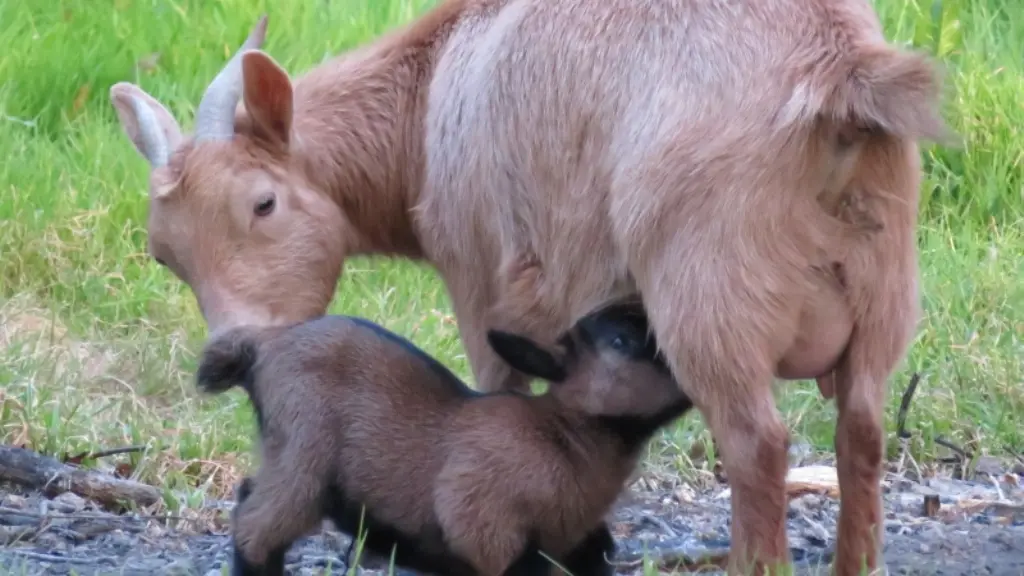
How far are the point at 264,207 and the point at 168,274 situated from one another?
2.23 meters

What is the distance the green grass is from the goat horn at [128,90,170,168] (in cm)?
104

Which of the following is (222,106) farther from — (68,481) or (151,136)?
(68,481)

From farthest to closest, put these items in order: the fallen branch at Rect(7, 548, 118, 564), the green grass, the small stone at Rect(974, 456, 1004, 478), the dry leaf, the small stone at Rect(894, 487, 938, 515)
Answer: the dry leaf, the green grass, the small stone at Rect(974, 456, 1004, 478), the small stone at Rect(894, 487, 938, 515), the fallen branch at Rect(7, 548, 118, 564)

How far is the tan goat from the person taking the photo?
3.68 m

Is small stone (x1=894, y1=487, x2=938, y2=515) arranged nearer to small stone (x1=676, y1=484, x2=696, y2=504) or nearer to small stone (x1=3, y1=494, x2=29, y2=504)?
small stone (x1=676, y1=484, x2=696, y2=504)

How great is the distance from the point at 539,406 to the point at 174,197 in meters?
1.36

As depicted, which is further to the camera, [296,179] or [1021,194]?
[1021,194]

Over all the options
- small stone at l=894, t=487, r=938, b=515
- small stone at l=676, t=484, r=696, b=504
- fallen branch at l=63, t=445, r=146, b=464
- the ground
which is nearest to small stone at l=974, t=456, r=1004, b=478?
the ground

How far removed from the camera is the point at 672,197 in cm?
372

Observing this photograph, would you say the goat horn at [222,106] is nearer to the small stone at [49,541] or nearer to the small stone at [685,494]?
the small stone at [49,541]

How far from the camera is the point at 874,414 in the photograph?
12.8ft

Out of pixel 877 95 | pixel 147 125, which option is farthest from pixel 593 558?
pixel 147 125

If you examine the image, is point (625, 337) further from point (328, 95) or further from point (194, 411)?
point (194, 411)

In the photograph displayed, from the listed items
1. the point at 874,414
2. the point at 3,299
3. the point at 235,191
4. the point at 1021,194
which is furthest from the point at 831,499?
the point at 3,299
